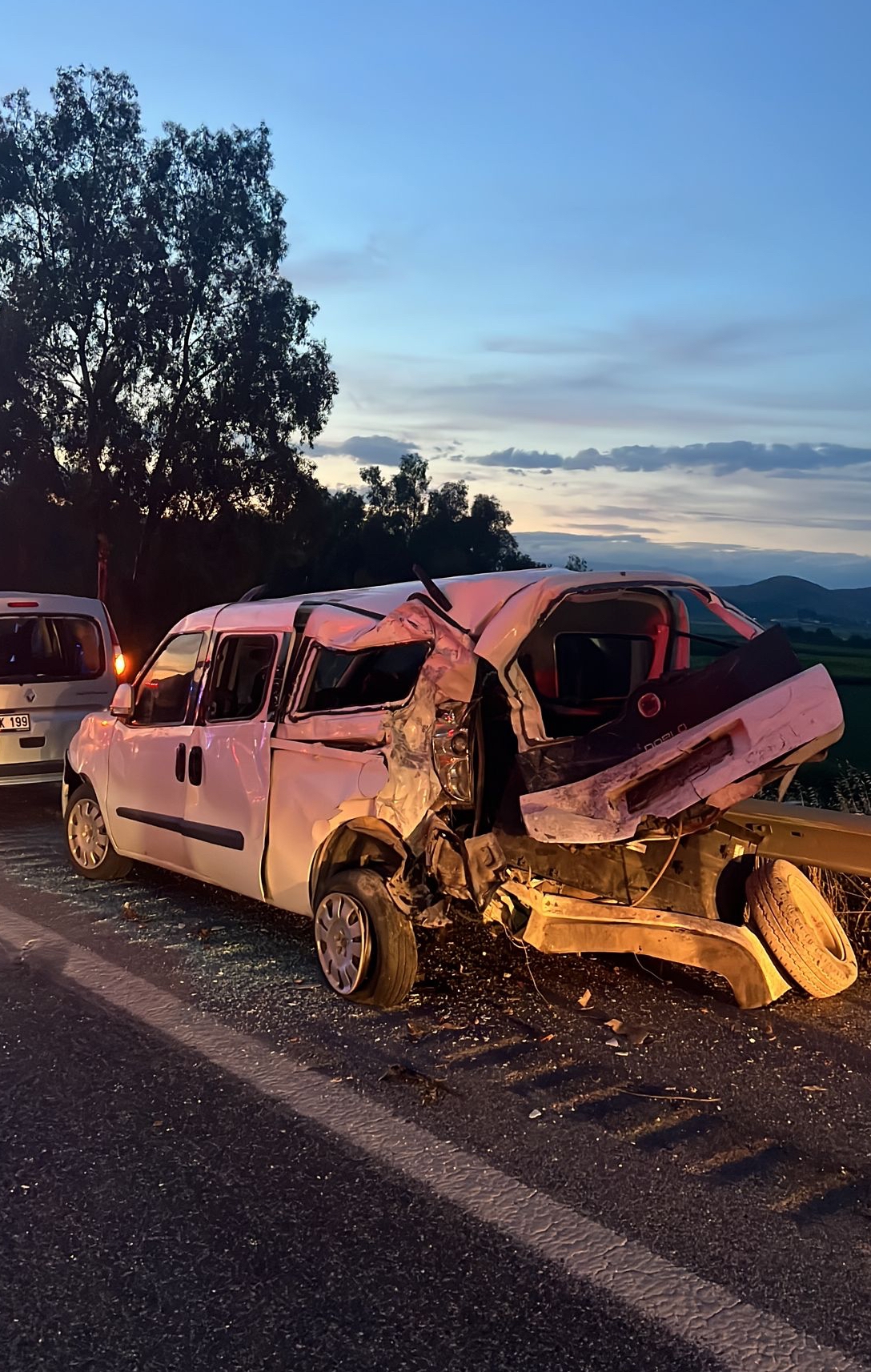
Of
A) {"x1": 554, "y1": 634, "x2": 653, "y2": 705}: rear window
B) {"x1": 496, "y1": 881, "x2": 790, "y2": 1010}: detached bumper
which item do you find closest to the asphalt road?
{"x1": 496, "y1": 881, "x2": 790, "y2": 1010}: detached bumper

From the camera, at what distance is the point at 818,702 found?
4438 millimetres

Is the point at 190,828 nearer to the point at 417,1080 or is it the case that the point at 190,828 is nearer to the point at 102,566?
the point at 417,1080

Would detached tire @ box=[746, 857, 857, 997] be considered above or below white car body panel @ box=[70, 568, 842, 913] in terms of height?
below

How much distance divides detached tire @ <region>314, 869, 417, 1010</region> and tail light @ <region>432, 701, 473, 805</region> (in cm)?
55

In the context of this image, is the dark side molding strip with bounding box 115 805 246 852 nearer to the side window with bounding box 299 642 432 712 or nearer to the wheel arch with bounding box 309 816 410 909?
the wheel arch with bounding box 309 816 410 909

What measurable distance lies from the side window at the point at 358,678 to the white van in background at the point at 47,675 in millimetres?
5046

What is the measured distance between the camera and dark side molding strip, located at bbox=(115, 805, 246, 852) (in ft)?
20.8

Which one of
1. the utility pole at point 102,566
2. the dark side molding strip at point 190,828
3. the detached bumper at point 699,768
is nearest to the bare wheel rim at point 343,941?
the dark side molding strip at point 190,828

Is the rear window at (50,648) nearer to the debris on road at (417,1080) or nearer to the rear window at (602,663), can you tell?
the rear window at (602,663)

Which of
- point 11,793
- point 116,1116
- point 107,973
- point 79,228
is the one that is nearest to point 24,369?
point 79,228

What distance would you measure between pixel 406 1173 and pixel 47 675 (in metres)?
7.87

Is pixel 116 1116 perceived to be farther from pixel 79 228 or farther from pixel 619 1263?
pixel 79 228

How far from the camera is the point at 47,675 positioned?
35.4 feet

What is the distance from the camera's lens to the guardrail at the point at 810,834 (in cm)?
477
